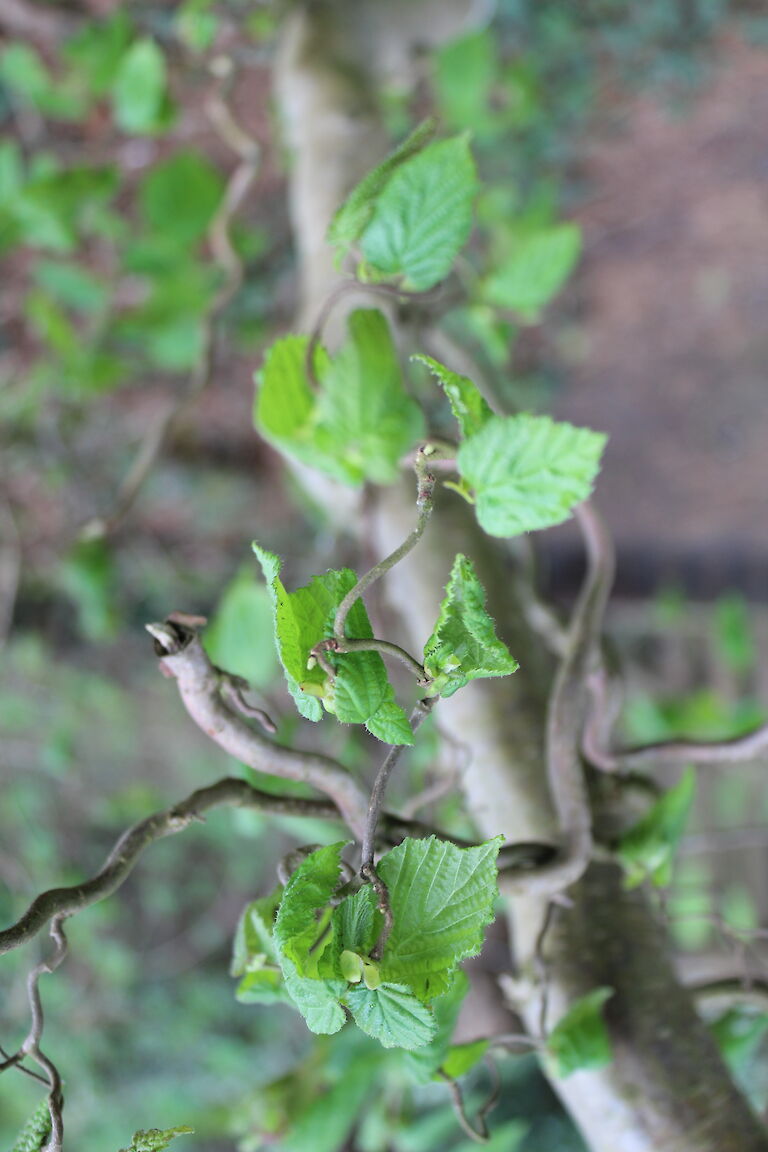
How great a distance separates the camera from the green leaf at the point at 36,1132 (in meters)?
0.40

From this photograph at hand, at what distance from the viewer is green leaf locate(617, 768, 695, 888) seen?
61 centimetres

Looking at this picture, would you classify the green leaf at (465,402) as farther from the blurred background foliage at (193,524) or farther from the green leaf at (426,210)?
the blurred background foliage at (193,524)

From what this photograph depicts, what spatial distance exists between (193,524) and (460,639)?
1869mm

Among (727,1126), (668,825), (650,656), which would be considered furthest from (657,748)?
(650,656)

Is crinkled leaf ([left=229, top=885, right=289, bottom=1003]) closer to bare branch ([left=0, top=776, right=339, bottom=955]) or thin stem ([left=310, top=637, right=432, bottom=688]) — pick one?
bare branch ([left=0, top=776, right=339, bottom=955])

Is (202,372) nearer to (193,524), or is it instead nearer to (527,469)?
(527,469)

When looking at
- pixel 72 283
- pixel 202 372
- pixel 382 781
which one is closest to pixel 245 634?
pixel 202 372

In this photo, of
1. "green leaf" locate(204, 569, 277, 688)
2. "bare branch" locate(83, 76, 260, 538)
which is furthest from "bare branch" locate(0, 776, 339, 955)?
Result: "bare branch" locate(83, 76, 260, 538)

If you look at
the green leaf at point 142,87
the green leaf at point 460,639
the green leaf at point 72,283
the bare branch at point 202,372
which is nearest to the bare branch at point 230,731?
the green leaf at point 460,639

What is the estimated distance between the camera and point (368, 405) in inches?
23.5

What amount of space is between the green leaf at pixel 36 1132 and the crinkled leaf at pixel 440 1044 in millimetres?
195

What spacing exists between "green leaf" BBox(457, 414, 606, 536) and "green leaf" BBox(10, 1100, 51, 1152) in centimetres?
34

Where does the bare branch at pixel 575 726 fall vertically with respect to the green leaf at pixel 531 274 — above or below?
below

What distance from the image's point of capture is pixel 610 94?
178 cm
